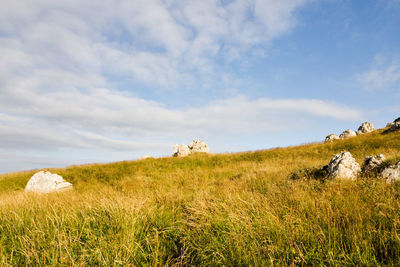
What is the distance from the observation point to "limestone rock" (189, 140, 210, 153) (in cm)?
2749

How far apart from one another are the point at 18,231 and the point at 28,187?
12805 mm

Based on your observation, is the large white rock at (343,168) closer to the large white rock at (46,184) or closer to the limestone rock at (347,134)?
the large white rock at (46,184)

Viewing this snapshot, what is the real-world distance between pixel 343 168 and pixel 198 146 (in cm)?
2093

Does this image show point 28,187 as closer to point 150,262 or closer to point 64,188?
point 64,188

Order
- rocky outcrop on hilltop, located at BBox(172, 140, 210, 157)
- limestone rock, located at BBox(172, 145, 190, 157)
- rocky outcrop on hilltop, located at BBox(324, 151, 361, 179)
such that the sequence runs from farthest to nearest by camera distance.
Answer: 1. rocky outcrop on hilltop, located at BBox(172, 140, 210, 157)
2. limestone rock, located at BBox(172, 145, 190, 157)
3. rocky outcrop on hilltop, located at BBox(324, 151, 361, 179)

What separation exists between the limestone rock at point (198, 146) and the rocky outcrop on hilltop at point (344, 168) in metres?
19.5

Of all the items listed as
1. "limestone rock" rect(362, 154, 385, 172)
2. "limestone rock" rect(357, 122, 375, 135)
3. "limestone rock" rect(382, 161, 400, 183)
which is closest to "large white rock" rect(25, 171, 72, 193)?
"limestone rock" rect(382, 161, 400, 183)

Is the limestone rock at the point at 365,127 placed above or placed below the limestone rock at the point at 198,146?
above

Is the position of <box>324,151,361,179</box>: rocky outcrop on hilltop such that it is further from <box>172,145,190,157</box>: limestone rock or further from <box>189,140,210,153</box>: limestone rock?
<box>189,140,210,153</box>: limestone rock

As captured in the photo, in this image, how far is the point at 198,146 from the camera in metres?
27.9

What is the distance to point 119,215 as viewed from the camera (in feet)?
15.0

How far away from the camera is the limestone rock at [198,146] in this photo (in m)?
27.5

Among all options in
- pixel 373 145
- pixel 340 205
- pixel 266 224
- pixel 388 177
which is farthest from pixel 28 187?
pixel 373 145

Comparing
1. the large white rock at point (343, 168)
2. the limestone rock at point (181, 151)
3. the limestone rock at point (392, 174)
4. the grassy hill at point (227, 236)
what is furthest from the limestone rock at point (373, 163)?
the limestone rock at point (181, 151)
